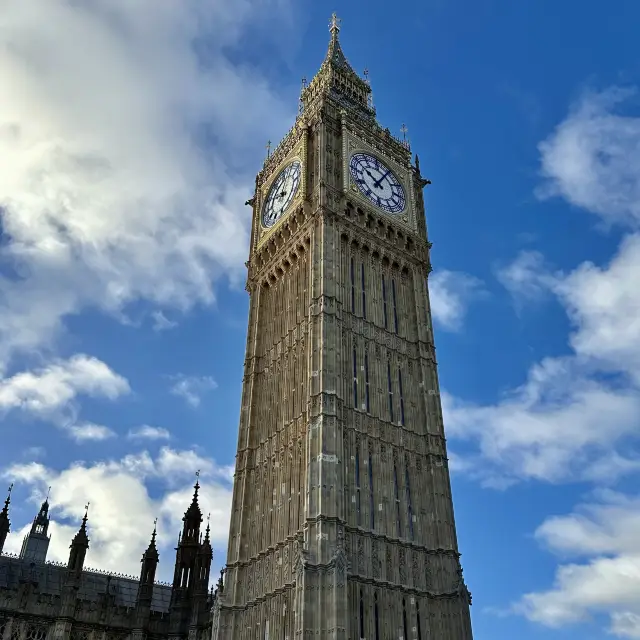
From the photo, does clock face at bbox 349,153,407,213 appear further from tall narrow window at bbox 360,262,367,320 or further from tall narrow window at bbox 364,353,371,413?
tall narrow window at bbox 364,353,371,413

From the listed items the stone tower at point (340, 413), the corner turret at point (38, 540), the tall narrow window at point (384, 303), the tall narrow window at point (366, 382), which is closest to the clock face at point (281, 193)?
the stone tower at point (340, 413)

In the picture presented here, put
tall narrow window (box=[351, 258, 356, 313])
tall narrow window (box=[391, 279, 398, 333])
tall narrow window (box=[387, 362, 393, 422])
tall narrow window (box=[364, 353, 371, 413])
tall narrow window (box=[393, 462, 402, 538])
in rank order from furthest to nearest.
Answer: tall narrow window (box=[391, 279, 398, 333])
tall narrow window (box=[351, 258, 356, 313])
tall narrow window (box=[387, 362, 393, 422])
tall narrow window (box=[364, 353, 371, 413])
tall narrow window (box=[393, 462, 402, 538])

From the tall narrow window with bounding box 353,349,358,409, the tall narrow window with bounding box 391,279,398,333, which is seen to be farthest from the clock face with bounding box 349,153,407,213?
the tall narrow window with bounding box 353,349,358,409

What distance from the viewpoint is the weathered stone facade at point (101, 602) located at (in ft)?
171

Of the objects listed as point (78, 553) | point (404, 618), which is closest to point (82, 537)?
point (78, 553)

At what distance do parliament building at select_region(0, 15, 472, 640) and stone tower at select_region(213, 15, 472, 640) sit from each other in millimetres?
124

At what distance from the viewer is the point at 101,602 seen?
5528 cm

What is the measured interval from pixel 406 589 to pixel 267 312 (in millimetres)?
24765

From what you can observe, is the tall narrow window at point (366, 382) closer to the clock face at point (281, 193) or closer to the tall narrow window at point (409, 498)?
the tall narrow window at point (409, 498)

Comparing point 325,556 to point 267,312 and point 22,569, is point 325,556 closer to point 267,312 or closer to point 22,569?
point 267,312

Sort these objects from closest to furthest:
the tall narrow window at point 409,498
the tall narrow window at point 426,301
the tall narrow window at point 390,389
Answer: the tall narrow window at point 409,498, the tall narrow window at point 390,389, the tall narrow window at point 426,301

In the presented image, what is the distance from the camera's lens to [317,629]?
3694cm

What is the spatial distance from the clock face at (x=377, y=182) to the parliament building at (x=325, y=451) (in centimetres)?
13

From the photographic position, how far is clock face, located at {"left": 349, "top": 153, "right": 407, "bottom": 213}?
58.4 meters
